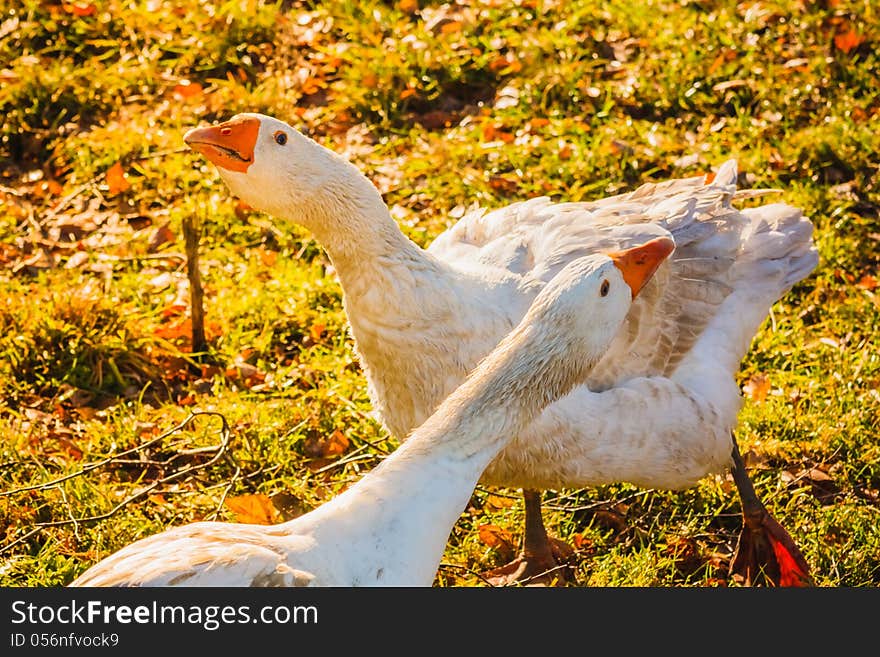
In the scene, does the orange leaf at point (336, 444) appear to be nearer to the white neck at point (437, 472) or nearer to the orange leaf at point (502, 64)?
the white neck at point (437, 472)

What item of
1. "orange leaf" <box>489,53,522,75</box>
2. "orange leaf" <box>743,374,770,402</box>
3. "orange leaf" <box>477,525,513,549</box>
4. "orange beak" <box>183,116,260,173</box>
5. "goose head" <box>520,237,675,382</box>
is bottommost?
"orange leaf" <box>477,525,513,549</box>

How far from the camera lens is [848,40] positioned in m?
7.91

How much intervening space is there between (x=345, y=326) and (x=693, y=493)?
1.96m

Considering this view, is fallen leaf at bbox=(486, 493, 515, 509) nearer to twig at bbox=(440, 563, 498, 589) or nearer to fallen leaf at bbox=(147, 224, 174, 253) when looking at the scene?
twig at bbox=(440, 563, 498, 589)

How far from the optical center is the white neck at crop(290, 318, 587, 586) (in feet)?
10.6

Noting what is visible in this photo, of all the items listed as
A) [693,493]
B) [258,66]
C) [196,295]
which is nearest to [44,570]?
[196,295]

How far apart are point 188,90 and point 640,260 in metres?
4.93

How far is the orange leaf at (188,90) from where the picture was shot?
26.1 ft

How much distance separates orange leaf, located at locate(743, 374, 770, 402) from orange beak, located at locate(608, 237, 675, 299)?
216 cm

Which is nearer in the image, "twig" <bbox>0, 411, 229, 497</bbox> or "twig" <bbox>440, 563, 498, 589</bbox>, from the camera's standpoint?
"twig" <bbox>440, 563, 498, 589</bbox>

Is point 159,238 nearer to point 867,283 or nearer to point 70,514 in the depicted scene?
point 70,514

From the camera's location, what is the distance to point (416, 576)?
3.24 meters

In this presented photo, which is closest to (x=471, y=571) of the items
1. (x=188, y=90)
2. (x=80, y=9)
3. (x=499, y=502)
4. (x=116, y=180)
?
(x=499, y=502)

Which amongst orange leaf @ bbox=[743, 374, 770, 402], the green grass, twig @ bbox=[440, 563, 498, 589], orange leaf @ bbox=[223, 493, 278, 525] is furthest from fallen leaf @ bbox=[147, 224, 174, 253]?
orange leaf @ bbox=[743, 374, 770, 402]
